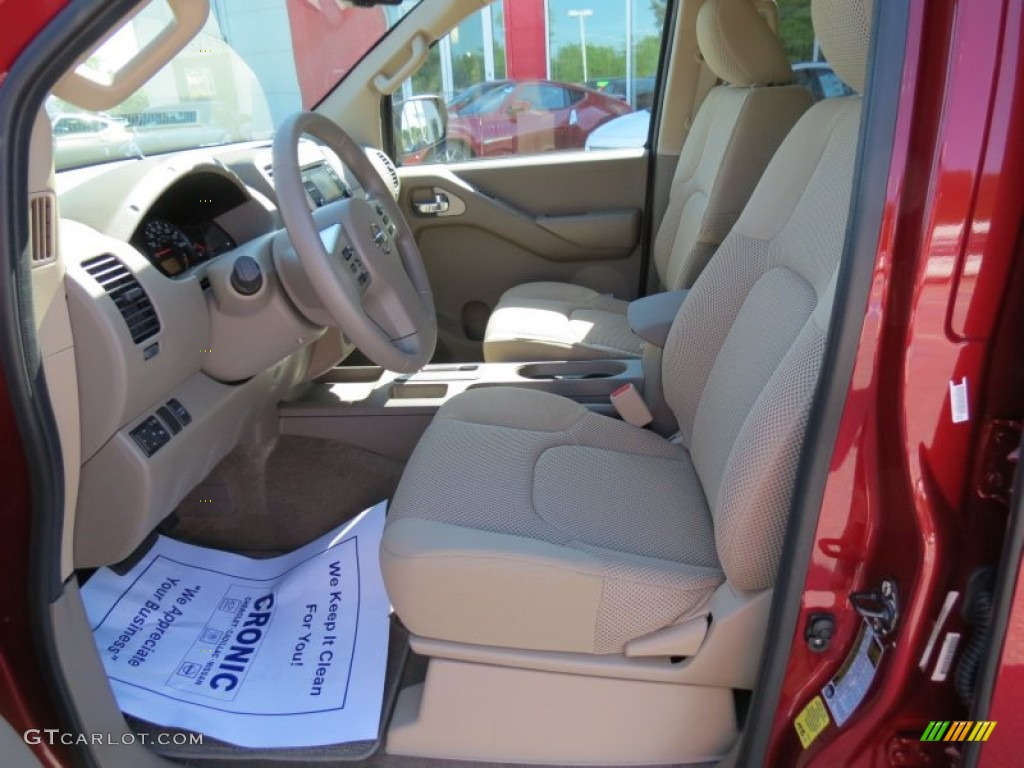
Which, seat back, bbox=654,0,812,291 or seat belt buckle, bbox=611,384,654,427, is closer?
seat belt buckle, bbox=611,384,654,427

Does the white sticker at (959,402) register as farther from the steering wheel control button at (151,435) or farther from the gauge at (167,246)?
the gauge at (167,246)

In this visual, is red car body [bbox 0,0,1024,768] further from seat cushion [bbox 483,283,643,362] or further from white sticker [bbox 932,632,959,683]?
seat cushion [bbox 483,283,643,362]

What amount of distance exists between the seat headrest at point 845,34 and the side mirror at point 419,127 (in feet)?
5.79

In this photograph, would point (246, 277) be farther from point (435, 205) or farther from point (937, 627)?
point (435, 205)

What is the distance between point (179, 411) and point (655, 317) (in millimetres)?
930

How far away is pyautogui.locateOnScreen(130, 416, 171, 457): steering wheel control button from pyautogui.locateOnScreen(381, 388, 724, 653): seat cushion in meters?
0.38

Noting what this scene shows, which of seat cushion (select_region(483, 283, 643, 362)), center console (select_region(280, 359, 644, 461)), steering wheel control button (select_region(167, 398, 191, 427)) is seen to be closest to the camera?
steering wheel control button (select_region(167, 398, 191, 427))

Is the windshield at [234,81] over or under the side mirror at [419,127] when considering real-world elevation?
over

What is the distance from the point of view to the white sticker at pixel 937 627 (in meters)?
0.88

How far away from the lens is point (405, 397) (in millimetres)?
1940

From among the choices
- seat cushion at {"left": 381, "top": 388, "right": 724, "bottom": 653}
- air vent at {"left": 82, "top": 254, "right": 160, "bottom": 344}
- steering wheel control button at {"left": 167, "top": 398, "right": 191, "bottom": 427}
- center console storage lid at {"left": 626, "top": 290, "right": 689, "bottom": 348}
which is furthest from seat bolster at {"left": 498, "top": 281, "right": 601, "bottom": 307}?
air vent at {"left": 82, "top": 254, "right": 160, "bottom": 344}

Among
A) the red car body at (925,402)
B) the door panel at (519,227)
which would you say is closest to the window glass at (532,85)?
the door panel at (519,227)

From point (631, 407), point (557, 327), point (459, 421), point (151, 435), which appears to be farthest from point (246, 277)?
point (557, 327)

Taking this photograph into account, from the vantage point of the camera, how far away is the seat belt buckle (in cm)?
178
